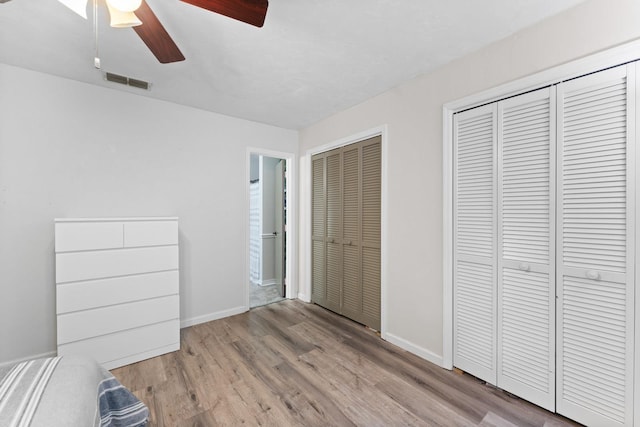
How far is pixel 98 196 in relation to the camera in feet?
8.34

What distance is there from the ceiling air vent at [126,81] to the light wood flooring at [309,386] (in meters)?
2.47

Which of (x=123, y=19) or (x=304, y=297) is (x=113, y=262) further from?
(x=304, y=297)

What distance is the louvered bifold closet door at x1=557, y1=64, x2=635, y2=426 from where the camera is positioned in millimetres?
1451

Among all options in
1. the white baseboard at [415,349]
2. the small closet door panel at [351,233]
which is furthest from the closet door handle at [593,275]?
the small closet door panel at [351,233]

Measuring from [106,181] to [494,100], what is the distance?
338 centimetres

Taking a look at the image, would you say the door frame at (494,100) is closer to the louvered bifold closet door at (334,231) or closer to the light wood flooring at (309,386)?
the light wood flooring at (309,386)

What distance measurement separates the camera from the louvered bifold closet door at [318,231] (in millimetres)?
3600

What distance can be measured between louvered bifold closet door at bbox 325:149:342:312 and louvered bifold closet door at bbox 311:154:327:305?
0.08 meters

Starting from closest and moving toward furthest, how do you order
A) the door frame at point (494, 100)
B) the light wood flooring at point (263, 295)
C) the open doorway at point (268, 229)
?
the door frame at point (494, 100) → the light wood flooring at point (263, 295) → the open doorway at point (268, 229)

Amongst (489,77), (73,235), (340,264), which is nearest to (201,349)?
(73,235)

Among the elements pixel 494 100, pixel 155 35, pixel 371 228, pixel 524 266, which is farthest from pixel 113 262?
pixel 494 100

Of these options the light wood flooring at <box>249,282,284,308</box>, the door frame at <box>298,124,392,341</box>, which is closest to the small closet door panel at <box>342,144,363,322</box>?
the door frame at <box>298,124,392,341</box>

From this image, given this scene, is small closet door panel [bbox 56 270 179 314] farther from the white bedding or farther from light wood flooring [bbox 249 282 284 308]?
light wood flooring [bbox 249 282 284 308]

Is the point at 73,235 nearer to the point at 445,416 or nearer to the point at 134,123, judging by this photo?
the point at 134,123
